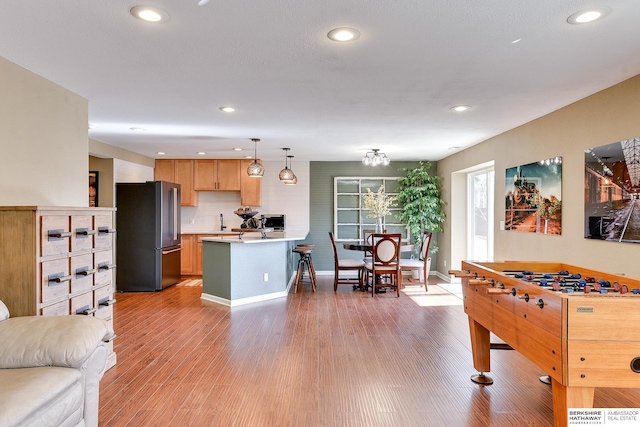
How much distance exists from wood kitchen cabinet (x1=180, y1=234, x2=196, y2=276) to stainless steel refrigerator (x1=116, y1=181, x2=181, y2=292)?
1273 millimetres

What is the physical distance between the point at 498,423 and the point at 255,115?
11.5 feet

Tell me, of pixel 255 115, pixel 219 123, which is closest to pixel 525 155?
pixel 255 115

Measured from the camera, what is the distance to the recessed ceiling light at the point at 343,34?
230cm

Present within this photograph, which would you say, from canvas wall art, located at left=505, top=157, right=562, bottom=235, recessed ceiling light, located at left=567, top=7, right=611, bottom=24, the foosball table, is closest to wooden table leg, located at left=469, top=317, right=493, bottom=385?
the foosball table

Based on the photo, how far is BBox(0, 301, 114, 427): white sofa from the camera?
1.66 meters

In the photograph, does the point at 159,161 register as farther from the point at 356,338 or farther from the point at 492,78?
the point at 492,78

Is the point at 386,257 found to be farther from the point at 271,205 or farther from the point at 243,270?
the point at 271,205

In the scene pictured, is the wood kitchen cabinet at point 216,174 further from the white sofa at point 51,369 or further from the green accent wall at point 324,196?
the white sofa at point 51,369

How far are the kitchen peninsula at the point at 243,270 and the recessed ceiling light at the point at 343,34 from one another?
3.53m

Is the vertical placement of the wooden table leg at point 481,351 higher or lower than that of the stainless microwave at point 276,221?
lower

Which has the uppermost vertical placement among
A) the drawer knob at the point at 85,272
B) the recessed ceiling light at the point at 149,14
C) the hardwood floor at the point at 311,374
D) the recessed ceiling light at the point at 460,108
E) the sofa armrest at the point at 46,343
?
the recessed ceiling light at the point at 149,14

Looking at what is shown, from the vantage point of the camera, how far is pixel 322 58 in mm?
2723

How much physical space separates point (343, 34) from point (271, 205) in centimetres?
607

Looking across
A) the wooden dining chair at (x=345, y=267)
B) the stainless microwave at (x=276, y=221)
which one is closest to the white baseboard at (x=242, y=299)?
the wooden dining chair at (x=345, y=267)
